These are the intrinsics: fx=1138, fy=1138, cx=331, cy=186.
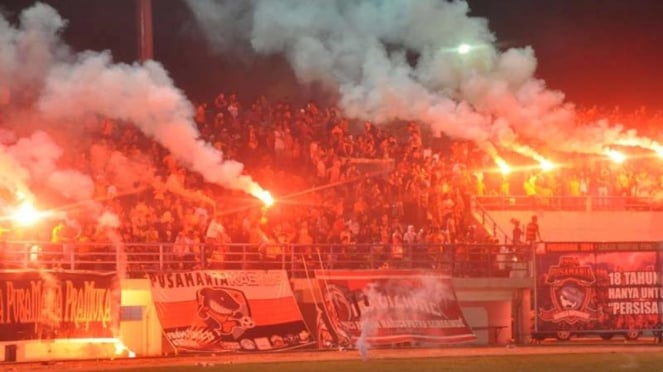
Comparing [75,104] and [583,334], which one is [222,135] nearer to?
[75,104]

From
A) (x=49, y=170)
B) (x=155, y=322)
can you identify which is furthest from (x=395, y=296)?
(x=49, y=170)

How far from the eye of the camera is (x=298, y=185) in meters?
31.3

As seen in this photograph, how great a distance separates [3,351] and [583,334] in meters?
15.4

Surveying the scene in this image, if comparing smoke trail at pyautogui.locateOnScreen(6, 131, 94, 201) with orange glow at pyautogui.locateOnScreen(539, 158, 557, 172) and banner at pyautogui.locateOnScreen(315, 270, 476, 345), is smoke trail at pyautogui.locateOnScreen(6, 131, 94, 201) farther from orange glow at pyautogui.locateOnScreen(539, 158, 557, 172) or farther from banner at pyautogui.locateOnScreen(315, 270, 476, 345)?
orange glow at pyautogui.locateOnScreen(539, 158, 557, 172)

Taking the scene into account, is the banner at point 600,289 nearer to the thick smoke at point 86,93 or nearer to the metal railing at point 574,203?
the metal railing at point 574,203

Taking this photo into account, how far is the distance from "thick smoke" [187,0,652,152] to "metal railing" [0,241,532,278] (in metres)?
5.77

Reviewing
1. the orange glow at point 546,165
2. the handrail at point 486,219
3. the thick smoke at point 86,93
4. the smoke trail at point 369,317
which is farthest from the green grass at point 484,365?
the orange glow at point 546,165

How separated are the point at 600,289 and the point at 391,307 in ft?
19.6

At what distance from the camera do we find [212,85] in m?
37.3

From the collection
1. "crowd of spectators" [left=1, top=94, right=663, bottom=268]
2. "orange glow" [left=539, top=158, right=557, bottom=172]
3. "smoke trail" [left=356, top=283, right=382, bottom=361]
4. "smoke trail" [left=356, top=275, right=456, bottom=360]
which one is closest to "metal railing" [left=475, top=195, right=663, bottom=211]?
"crowd of spectators" [left=1, top=94, right=663, bottom=268]

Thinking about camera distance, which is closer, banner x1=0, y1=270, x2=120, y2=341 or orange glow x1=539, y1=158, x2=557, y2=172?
banner x1=0, y1=270, x2=120, y2=341

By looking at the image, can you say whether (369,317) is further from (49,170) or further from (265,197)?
(49,170)

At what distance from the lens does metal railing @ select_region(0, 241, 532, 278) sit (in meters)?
27.0

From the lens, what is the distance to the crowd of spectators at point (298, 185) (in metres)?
28.8
